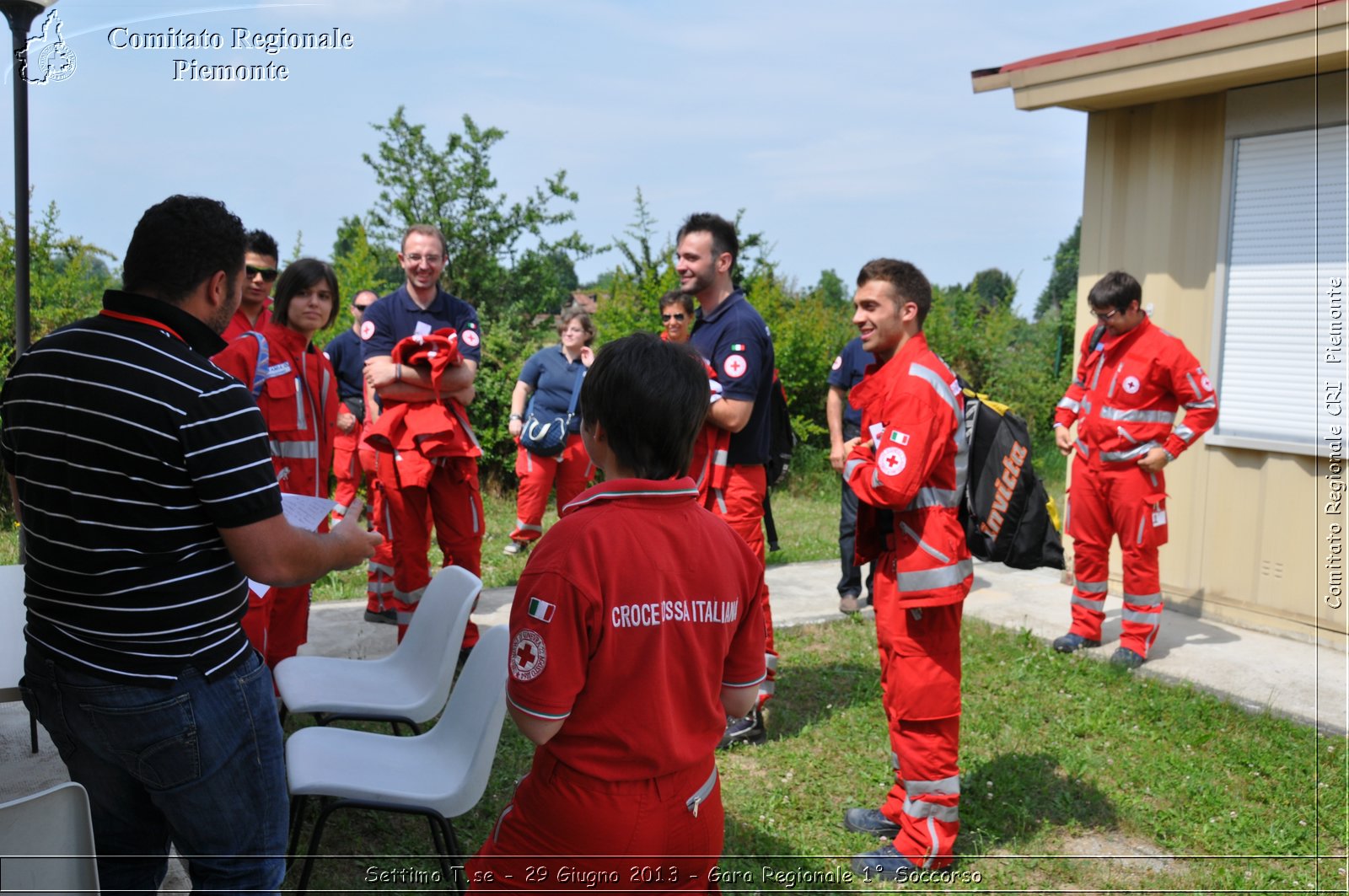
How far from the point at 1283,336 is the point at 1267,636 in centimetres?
201

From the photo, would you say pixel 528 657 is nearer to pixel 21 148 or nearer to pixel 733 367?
pixel 733 367

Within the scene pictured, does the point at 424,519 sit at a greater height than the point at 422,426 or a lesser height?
lesser

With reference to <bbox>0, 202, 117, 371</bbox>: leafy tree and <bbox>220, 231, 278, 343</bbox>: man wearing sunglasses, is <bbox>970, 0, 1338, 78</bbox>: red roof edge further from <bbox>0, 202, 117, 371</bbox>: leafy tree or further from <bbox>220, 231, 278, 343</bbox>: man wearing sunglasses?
<bbox>0, 202, 117, 371</bbox>: leafy tree

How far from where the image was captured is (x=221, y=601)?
2.23 m

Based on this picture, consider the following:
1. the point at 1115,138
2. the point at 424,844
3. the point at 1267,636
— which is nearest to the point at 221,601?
the point at 424,844

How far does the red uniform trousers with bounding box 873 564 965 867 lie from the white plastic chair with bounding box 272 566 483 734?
4.94ft

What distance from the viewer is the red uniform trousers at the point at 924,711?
3510 mm

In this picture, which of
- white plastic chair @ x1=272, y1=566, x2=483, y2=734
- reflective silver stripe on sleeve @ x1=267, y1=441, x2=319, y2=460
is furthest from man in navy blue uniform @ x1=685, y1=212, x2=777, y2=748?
reflective silver stripe on sleeve @ x1=267, y1=441, x2=319, y2=460

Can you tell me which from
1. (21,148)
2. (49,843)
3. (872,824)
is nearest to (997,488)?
(872,824)

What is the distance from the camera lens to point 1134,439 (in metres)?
5.98

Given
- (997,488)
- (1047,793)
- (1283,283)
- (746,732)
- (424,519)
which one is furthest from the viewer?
(1283,283)

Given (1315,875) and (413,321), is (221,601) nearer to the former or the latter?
(413,321)

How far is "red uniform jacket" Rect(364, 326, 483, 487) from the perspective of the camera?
200 inches

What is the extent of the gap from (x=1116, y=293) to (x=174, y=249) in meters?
5.36
